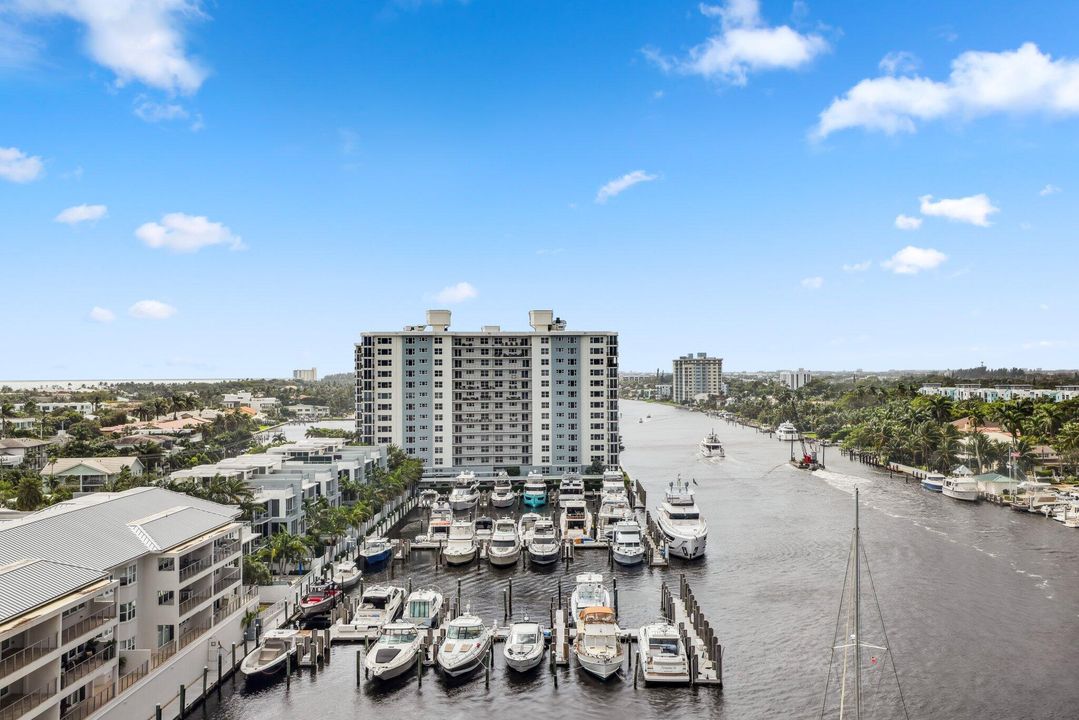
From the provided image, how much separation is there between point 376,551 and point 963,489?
2637 inches

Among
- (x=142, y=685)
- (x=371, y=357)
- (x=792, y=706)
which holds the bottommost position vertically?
(x=792, y=706)

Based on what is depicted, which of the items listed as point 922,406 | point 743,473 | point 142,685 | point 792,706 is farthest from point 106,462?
point 922,406

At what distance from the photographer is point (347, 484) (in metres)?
69.7

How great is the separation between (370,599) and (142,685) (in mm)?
15863

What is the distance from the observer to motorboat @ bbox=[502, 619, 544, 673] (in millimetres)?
36625

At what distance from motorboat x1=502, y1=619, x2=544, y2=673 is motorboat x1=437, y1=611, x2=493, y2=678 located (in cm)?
125

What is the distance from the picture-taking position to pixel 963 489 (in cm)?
8656

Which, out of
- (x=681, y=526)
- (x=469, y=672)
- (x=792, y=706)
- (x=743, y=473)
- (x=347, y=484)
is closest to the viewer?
(x=792, y=706)

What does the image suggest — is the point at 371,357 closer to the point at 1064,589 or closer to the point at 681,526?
the point at 681,526

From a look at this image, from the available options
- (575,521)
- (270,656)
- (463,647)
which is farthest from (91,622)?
(575,521)

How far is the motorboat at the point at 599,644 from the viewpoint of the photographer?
117 feet

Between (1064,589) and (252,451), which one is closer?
(1064,589)

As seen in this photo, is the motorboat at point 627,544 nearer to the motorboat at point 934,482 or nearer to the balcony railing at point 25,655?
the balcony railing at point 25,655

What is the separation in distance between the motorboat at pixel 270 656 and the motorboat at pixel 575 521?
98.7ft
